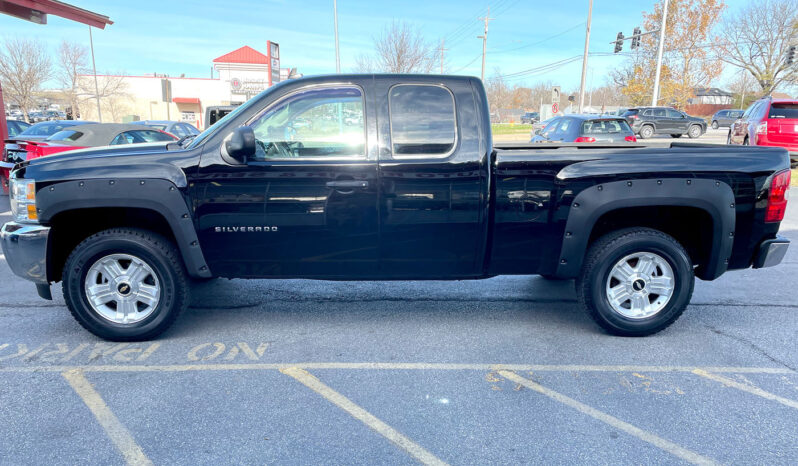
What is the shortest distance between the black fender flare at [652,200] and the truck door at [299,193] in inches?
58.8

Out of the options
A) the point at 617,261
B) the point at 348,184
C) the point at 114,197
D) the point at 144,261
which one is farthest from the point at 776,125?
Answer: the point at 114,197

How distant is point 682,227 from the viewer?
4156 mm

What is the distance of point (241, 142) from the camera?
3426mm

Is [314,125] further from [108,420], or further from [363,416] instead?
[108,420]

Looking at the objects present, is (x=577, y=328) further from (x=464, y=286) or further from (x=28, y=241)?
(x=28, y=241)

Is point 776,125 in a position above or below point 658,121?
below

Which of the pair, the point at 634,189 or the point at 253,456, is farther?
the point at 634,189

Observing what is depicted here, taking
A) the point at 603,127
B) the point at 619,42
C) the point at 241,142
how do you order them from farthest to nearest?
1. the point at 619,42
2. the point at 603,127
3. the point at 241,142

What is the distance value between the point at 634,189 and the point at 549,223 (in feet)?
2.08

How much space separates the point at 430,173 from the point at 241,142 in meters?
1.31

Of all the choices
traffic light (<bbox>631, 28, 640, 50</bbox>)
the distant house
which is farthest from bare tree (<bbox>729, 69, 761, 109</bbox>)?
traffic light (<bbox>631, 28, 640, 50</bbox>)

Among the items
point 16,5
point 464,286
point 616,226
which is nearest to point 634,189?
point 616,226

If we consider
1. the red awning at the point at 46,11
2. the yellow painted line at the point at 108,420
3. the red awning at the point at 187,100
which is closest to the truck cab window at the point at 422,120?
the yellow painted line at the point at 108,420

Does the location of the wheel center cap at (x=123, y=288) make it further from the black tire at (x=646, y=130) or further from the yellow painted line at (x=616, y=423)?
the black tire at (x=646, y=130)
